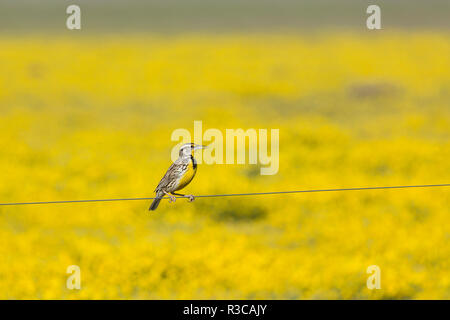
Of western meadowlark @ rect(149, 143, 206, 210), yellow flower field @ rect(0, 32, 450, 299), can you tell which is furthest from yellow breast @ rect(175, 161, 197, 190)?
yellow flower field @ rect(0, 32, 450, 299)

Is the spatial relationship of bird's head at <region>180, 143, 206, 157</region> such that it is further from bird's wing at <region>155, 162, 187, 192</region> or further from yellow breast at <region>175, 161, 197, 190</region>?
bird's wing at <region>155, 162, 187, 192</region>

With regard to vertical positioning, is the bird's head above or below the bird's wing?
above

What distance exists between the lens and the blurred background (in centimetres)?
1673

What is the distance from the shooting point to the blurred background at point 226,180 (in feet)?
54.9

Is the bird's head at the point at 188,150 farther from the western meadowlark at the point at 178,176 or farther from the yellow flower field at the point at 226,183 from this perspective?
the yellow flower field at the point at 226,183

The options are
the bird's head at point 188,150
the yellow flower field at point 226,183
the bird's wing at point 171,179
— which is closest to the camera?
the bird's wing at point 171,179

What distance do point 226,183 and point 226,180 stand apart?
0.19 metres

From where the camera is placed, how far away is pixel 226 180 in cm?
2295

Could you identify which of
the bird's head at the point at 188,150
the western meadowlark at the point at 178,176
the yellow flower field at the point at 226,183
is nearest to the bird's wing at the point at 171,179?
the western meadowlark at the point at 178,176

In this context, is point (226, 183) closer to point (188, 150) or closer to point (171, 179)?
point (188, 150)

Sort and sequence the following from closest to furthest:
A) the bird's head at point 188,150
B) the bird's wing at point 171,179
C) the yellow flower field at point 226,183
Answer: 1. the bird's wing at point 171,179
2. the bird's head at point 188,150
3. the yellow flower field at point 226,183

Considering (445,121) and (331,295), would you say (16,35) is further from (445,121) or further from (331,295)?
(331,295)

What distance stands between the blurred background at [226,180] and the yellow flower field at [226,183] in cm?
5

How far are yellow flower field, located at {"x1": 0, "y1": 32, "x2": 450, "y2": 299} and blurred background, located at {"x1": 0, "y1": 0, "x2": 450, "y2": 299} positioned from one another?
0.05m
